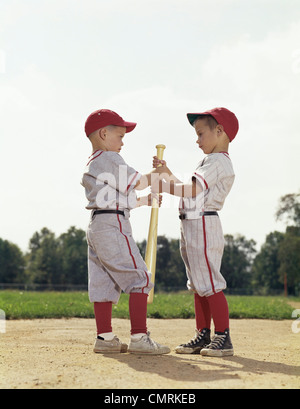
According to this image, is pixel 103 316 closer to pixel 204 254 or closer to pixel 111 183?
pixel 204 254

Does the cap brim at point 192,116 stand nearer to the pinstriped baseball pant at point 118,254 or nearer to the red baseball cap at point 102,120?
the red baseball cap at point 102,120

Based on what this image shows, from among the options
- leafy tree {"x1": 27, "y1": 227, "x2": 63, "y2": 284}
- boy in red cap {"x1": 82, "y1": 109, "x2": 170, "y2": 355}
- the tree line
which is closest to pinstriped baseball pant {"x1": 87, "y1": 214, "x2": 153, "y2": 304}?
boy in red cap {"x1": 82, "y1": 109, "x2": 170, "y2": 355}

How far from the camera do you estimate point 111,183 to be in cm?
427

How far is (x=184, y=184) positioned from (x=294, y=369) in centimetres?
169

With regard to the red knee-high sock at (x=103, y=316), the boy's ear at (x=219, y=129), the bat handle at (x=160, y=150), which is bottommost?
the red knee-high sock at (x=103, y=316)

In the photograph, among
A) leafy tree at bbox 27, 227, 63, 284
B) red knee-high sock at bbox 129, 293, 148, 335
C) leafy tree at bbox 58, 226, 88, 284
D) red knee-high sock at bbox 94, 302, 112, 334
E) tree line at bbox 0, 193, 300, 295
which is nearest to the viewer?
red knee-high sock at bbox 129, 293, 148, 335

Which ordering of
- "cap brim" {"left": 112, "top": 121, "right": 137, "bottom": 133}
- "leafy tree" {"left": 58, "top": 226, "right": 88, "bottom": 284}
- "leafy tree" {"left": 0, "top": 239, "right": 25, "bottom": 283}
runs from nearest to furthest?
"cap brim" {"left": 112, "top": 121, "right": 137, "bottom": 133}
"leafy tree" {"left": 58, "top": 226, "right": 88, "bottom": 284}
"leafy tree" {"left": 0, "top": 239, "right": 25, "bottom": 283}

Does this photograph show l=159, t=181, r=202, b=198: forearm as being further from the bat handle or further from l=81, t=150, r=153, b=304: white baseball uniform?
the bat handle

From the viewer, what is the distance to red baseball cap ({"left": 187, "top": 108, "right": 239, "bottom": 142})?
4555 mm

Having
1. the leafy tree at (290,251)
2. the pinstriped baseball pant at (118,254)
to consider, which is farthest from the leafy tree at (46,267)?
the pinstriped baseball pant at (118,254)

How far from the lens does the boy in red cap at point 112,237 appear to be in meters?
4.18

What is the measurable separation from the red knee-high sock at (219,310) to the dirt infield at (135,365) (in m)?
0.28

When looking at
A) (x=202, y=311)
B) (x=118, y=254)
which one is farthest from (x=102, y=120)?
(x=202, y=311)

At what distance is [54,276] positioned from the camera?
209 feet
